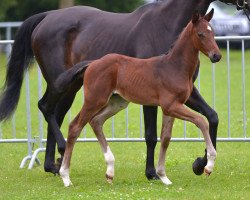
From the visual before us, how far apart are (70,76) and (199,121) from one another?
1.49m

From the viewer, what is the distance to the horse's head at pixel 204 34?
28.6ft

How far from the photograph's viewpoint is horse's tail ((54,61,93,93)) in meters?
9.49

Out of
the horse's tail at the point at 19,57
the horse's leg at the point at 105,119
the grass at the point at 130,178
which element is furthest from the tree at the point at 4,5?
the horse's leg at the point at 105,119

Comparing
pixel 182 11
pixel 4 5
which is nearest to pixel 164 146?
pixel 182 11

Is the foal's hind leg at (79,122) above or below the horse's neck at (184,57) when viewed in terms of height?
below

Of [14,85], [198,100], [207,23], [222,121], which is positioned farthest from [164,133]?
[222,121]

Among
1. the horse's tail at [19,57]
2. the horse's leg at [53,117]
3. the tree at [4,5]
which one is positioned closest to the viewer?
the horse's leg at [53,117]

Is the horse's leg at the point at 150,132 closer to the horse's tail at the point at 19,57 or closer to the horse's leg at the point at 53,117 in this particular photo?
the horse's leg at the point at 53,117

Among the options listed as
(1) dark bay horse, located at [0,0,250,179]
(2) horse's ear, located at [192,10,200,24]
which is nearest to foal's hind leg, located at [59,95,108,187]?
(1) dark bay horse, located at [0,0,250,179]

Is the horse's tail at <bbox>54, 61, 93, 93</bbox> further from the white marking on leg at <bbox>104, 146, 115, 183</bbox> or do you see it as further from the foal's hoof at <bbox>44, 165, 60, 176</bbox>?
the foal's hoof at <bbox>44, 165, 60, 176</bbox>

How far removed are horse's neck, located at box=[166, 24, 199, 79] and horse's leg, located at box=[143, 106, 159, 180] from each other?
0.84 m

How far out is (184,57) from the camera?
358 inches

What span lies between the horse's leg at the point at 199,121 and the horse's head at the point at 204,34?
0.55 metres

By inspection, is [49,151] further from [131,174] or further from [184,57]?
[184,57]
